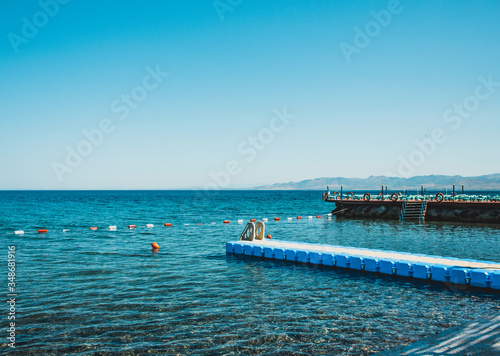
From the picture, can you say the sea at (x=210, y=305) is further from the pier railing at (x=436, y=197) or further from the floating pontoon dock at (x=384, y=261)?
the pier railing at (x=436, y=197)

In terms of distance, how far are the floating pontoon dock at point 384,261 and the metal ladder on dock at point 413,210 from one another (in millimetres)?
34819

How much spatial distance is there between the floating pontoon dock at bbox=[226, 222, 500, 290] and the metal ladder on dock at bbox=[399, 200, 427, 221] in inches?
1371

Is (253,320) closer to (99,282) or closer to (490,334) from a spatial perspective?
(490,334)

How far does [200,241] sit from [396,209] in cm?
3549

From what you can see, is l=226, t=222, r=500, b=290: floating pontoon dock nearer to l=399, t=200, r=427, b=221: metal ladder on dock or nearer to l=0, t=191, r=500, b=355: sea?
l=0, t=191, r=500, b=355: sea

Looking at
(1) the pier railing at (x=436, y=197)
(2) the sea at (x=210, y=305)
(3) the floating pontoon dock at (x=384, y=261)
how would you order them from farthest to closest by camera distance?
1. (1) the pier railing at (x=436, y=197)
2. (3) the floating pontoon dock at (x=384, y=261)
3. (2) the sea at (x=210, y=305)

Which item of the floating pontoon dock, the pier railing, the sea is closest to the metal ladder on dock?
the pier railing

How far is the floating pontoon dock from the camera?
19.4 meters

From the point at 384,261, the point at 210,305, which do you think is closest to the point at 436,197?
the point at 384,261

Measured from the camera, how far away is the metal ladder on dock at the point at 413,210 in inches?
2280

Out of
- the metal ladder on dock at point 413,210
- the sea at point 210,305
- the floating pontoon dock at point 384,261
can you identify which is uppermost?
the metal ladder on dock at point 413,210

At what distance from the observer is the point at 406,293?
60.9 feet

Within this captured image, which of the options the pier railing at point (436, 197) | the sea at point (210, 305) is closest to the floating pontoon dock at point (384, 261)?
the sea at point (210, 305)

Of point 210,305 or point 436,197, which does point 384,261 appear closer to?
A: point 210,305
